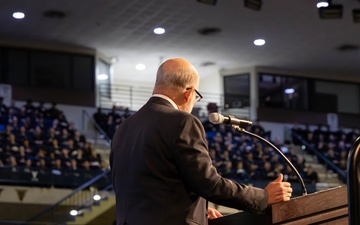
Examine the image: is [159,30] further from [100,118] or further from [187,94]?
[187,94]

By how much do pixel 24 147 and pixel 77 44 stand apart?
6.46 m

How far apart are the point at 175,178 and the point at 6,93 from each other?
61.8 ft

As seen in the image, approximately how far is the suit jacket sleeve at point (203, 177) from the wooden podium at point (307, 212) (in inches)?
2.1

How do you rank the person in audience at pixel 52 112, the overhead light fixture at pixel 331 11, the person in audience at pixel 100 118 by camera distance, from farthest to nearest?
the person in audience at pixel 100 118
the person in audience at pixel 52 112
the overhead light fixture at pixel 331 11

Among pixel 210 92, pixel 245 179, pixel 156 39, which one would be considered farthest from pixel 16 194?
pixel 210 92

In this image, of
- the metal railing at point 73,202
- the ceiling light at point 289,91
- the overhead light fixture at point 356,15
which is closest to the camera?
the metal railing at point 73,202

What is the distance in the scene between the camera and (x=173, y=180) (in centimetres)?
297

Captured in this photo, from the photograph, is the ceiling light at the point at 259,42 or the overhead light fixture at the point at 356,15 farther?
the ceiling light at the point at 259,42

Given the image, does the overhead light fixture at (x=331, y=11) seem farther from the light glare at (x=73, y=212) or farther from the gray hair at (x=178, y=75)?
the gray hair at (x=178, y=75)

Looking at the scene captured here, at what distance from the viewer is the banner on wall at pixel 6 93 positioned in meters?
21.1

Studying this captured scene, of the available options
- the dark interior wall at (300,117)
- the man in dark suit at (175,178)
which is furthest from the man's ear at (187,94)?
the dark interior wall at (300,117)

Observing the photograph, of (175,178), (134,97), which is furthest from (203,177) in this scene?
(134,97)

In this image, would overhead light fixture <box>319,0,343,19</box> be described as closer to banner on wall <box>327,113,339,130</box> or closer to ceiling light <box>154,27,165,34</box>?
ceiling light <box>154,27,165,34</box>

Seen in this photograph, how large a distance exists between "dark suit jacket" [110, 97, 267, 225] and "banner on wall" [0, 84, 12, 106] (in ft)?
60.9
